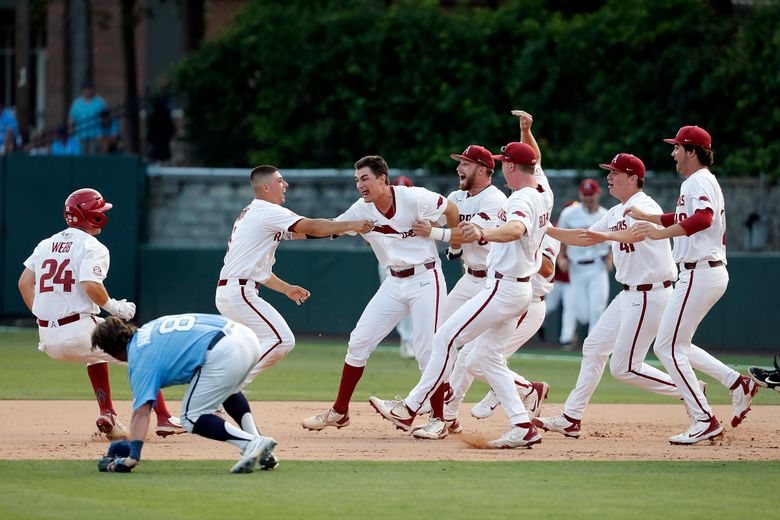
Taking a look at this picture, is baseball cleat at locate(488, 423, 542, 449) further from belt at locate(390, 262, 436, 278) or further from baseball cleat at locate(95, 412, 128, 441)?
baseball cleat at locate(95, 412, 128, 441)

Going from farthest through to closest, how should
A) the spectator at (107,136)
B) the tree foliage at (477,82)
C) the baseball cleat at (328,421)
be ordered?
1. the spectator at (107,136)
2. the tree foliage at (477,82)
3. the baseball cleat at (328,421)

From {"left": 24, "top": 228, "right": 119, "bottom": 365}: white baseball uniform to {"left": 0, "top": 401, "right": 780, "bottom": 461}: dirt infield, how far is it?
0.73m

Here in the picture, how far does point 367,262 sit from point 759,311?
575 centimetres

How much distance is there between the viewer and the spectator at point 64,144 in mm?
21906

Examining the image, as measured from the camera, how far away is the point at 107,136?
22.3m

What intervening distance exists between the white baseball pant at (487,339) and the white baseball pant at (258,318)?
1.28 meters

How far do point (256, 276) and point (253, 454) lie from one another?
2.80 m

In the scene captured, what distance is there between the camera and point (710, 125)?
20.5m

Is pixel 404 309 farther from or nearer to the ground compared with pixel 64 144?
nearer to the ground

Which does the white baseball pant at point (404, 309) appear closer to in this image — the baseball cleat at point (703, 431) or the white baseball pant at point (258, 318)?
the white baseball pant at point (258, 318)

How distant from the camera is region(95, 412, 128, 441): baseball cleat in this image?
9312mm

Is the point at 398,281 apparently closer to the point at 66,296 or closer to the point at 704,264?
the point at 704,264

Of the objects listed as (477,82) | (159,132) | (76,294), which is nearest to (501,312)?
(76,294)

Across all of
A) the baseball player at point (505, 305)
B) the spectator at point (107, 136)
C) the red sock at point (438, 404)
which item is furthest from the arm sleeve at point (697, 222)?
the spectator at point (107, 136)
